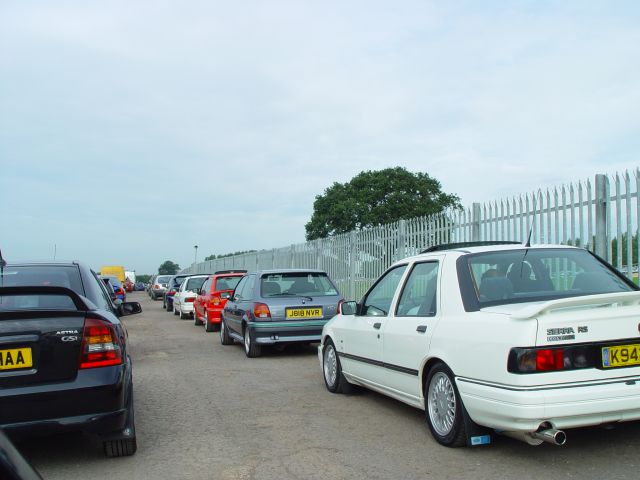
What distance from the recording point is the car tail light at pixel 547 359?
4203mm

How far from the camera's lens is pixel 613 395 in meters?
4.26

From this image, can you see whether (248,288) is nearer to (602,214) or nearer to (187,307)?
(602,214)

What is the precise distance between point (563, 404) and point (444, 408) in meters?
1.12

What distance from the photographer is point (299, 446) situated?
17.7ft

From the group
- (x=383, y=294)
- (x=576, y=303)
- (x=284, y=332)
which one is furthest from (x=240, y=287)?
(x=576, y=303)

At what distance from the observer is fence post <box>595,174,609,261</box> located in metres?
8.38

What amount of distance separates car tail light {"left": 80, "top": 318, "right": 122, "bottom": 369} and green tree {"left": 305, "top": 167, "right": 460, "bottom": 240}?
4309 centimetres

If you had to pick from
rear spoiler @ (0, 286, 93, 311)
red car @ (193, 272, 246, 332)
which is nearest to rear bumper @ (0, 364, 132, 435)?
rear spoiler @ (0, 286, 93, 311)

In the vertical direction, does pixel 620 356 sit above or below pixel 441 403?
above

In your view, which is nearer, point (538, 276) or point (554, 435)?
point (554, 435)

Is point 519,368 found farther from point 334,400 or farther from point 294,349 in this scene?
point 294,349

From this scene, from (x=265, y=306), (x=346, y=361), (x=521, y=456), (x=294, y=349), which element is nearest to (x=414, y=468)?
(x=521, y=456)

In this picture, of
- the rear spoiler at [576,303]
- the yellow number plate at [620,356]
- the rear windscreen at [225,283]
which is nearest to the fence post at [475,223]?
the rear spoiler at [576,303]

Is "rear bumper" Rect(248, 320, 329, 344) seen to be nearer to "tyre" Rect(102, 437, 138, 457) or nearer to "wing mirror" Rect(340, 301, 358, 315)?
"wing mirror" Rect(340, 301, 358, 315)
